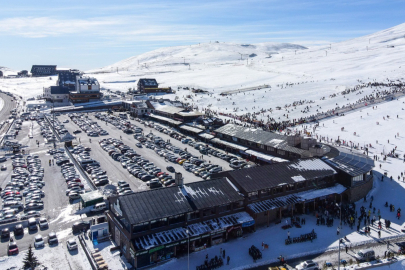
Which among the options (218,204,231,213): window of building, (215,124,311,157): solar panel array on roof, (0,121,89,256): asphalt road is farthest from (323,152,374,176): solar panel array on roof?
(0,121,89,256): asphalt road

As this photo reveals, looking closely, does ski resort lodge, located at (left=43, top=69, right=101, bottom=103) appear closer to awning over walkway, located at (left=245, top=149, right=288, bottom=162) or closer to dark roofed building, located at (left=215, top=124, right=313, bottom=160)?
dark roofed building, located at (left=215, top=124, right=313, bottom=160)

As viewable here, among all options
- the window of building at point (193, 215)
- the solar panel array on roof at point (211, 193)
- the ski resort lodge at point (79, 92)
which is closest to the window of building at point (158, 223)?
the window of building at point (193, 215)

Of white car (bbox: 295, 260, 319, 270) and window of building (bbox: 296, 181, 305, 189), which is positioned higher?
window of building (bbox: 296, 181, 305, 189)

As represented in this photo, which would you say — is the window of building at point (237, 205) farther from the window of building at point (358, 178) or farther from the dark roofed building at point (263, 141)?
the dark roofed building at point (263, 141)

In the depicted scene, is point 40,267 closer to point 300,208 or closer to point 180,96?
point 300,208

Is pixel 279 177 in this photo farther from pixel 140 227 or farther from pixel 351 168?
pixel 140 227

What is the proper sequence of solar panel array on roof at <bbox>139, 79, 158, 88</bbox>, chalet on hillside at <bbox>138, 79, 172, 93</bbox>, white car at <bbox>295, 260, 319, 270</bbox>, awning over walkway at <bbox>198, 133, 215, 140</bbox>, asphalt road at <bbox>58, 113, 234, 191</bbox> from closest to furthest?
white car at <bbox>295, 260, 319, 270</bbox> → asphalt road at <bbox>58, 113, 234, 191</bbox> → awning over walkway at <bbox>198, 133, 215, 140</bbox> → chalet on hillside at <bbox>138, 79, 172, 93</bbox> → solar panel array on roof at <bbox>139, 79, 158, 88</bbox>
